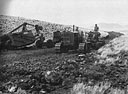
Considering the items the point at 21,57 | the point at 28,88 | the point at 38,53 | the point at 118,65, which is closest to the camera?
the point at 28,88

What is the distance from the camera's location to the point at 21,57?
18609 millimetres

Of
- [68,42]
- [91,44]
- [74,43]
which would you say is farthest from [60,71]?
[91,44]

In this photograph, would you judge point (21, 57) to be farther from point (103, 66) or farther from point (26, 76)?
point (103, 66)

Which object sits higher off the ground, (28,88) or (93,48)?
(93,48)

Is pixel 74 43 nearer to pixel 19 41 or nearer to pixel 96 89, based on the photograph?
pixel 19 41

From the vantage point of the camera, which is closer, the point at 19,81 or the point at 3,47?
the point at 19,81

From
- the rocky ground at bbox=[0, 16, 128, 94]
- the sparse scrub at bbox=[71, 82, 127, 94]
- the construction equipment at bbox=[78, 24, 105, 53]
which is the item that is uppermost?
the construction equipment at bbox=[78, 24, 105, 53]

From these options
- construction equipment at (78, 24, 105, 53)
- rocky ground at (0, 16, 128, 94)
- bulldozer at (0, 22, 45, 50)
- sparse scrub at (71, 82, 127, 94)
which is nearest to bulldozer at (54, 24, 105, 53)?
construction equipment at (78, 24, 105, 53)

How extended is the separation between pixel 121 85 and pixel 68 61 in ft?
16.6

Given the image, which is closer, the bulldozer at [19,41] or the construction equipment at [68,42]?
the construction equipment at [68,42]

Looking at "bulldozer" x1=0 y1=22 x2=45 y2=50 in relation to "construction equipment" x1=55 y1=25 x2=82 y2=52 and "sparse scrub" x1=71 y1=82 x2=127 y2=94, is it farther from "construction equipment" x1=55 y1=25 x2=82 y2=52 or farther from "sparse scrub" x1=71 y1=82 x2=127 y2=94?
"sparse scrub" x1=71 y1=82 x2=127 y2=94

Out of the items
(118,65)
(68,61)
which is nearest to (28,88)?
(68,61)

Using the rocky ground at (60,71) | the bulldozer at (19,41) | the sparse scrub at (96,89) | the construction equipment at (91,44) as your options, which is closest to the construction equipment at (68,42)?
the construction equipment at (91,44)

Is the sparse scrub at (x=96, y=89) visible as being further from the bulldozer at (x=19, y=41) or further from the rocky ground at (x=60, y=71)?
the bulldozer at (x=19, y=41)
